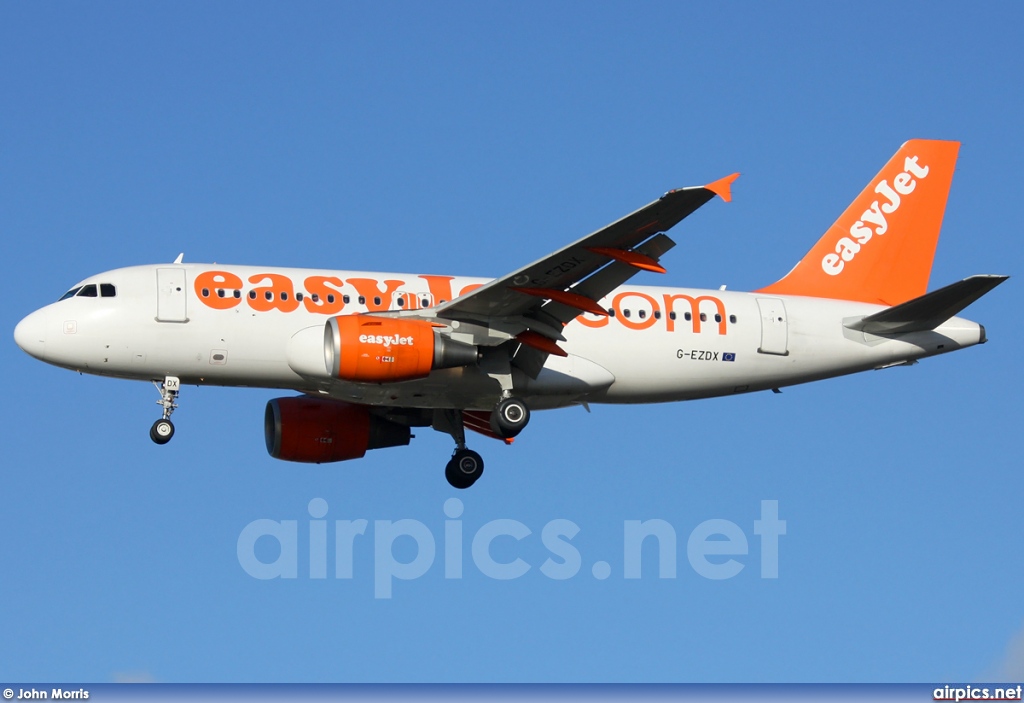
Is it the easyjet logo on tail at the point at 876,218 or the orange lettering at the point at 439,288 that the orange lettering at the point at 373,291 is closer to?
the orange lettering at the point at 439,288

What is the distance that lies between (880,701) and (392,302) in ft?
47.0

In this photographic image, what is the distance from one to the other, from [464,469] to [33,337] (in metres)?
10.3

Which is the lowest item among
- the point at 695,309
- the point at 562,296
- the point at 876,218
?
the point at 562,296

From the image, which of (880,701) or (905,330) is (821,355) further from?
(880,701)

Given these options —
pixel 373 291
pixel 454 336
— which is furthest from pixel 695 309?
pixel 373 291

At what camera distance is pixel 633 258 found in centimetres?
3169

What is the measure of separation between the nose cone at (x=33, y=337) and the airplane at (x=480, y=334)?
0.04m

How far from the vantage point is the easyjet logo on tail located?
134 ft

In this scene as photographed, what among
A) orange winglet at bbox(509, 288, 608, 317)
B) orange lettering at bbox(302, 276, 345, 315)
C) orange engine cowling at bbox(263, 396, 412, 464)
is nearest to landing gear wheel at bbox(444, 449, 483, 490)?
orange engine cowling at bbox(263, 396, 412, 464)

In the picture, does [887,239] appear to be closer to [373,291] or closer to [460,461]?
[460,461]

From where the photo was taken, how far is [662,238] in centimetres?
3142

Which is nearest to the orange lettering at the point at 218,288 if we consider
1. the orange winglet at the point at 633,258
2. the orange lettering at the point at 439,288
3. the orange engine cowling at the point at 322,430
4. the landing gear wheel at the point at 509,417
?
the orange lettering at the point at 439,288

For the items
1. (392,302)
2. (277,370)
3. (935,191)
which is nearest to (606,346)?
(392,302)

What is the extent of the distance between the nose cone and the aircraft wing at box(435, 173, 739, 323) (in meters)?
8.53
